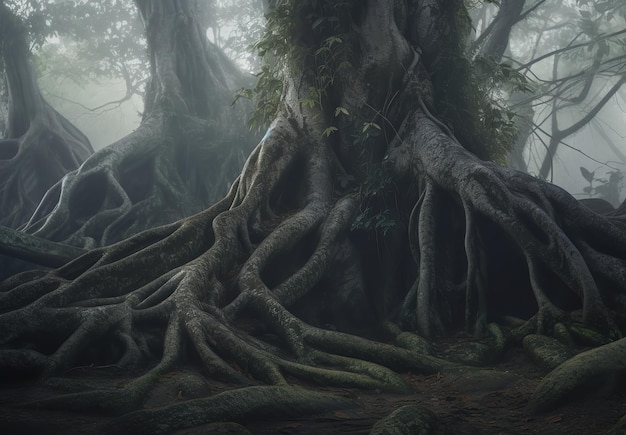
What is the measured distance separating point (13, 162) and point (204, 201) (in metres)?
4.78

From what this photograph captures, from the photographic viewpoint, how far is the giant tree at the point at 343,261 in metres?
3.45

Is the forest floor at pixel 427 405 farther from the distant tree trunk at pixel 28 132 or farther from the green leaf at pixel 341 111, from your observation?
the distant tree trunk at pixel 28 132

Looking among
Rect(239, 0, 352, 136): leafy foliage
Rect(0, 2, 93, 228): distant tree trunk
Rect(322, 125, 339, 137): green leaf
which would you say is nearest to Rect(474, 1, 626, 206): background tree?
Rect(239, 0, 352, 136): leafy foliage

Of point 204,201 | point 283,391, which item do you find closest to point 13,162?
point 204,201

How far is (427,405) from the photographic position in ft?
10.1

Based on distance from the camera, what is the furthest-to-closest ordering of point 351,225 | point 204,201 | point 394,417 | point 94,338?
point 204,201 < point 351,225 < point 94,338 < point 394,417

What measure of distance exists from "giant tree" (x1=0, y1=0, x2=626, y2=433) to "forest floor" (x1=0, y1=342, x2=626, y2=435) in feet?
0.34

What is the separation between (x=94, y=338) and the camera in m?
3.67

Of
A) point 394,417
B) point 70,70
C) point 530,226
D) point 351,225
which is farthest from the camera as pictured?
point 70,70

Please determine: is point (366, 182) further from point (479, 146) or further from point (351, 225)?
point (479, 146)

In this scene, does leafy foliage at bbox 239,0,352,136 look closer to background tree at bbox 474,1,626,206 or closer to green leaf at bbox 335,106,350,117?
green leaf at bbox 335,106,350,117

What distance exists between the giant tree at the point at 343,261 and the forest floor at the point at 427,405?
0.34 feet

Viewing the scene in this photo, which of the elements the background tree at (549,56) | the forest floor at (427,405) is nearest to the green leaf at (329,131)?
the background tree at (549,56)

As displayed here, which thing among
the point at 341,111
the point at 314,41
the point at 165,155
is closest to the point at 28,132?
the point at 165,155
